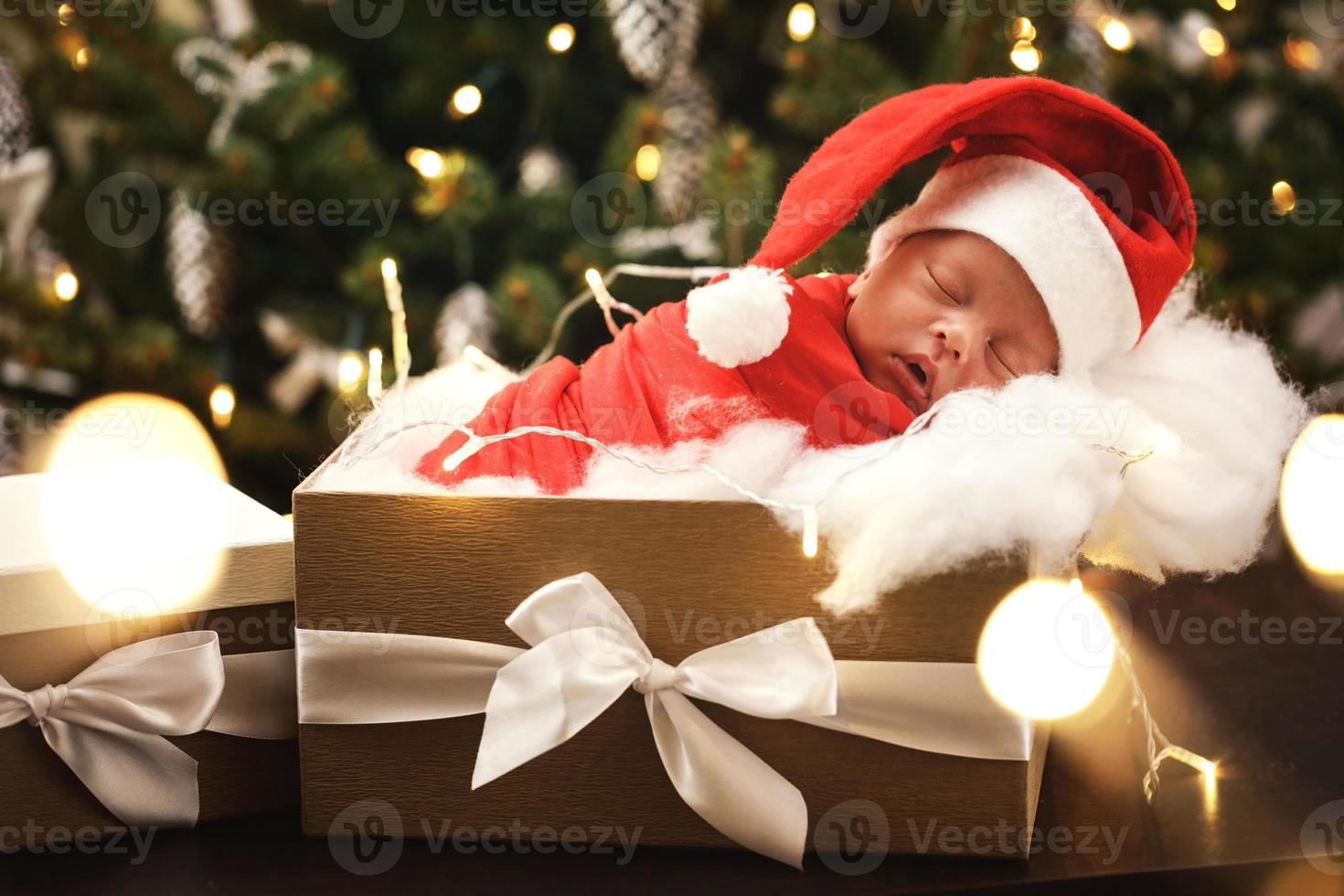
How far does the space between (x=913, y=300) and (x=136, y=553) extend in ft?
1.91

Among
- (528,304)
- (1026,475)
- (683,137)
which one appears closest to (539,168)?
(683,137)

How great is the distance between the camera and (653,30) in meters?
1.42

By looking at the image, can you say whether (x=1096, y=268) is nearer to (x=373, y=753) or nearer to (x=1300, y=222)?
(x=373, y=753)

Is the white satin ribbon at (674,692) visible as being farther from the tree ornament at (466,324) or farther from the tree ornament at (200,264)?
the tree ornament at (200,264)

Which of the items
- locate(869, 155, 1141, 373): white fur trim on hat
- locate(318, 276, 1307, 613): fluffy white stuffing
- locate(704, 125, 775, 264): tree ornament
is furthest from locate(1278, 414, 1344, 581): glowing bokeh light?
locate(704, 125, 775, 264): tree ornament

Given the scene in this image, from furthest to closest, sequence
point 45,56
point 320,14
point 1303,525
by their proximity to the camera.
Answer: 1. point 320,14
2. point 45,56
3. point 1303,525

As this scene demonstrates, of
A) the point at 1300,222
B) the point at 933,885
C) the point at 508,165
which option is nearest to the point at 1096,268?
the point at 933,885

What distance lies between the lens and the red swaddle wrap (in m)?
0.86

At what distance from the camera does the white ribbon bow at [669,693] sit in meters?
0.77

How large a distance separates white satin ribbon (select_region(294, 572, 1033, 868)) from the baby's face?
28 centimetres

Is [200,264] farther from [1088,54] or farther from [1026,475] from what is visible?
[1026,475]

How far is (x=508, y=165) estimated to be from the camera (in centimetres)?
184

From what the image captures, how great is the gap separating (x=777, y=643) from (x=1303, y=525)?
0.73 meters

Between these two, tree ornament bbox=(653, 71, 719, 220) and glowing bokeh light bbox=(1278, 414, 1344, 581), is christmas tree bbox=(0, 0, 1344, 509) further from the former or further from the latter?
glowing bokeh light bbox=(1278, 414, 1344, 581)
